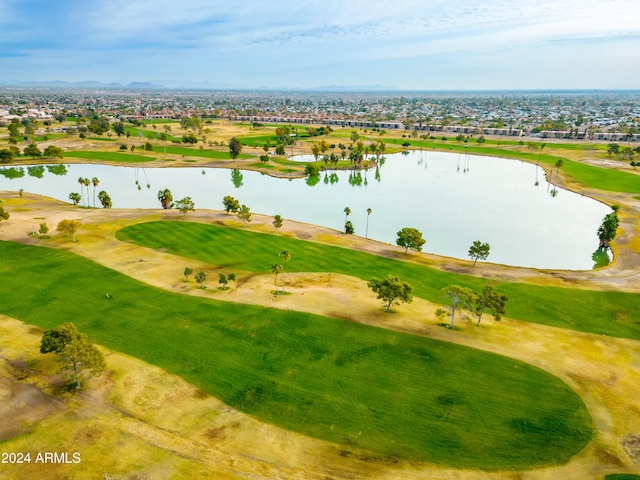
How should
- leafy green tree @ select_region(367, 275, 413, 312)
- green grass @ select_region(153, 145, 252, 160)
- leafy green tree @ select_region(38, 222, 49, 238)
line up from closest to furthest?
leafy green tree @ select_region(367, 275, 413, 312) < leafy green tree @ select_region(38, 222, 49, 238) < green grass @ select_region(153, 145, 252, 160)

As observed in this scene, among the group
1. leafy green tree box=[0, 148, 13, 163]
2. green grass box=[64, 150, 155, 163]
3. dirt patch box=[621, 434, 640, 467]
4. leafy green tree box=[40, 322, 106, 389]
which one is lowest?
dirt patch box=[621, 434, 640, 467]

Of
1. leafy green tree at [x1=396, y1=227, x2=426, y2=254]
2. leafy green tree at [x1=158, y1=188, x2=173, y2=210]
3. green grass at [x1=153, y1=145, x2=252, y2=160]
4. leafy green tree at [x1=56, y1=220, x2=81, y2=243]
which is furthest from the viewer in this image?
green grass at [x1=153, y1=145, x2=252, y2=160]

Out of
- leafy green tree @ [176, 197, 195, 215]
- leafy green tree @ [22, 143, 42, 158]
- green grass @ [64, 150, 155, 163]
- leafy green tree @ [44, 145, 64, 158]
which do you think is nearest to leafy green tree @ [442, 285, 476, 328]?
leafy green tree @ [176, 197, 195, 215]

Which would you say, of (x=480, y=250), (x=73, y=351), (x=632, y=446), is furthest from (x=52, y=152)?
(x=632, y=446)

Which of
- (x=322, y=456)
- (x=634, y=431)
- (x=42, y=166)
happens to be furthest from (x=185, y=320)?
(x=42, y=166)

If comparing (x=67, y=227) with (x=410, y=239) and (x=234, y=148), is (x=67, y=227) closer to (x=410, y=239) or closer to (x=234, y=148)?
(x=410, y=239)

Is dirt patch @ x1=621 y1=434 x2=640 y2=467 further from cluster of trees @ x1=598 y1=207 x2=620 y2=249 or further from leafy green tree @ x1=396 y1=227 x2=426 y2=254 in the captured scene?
cluster of trees @ x1=598 y1=207 x2=620 y2=249
